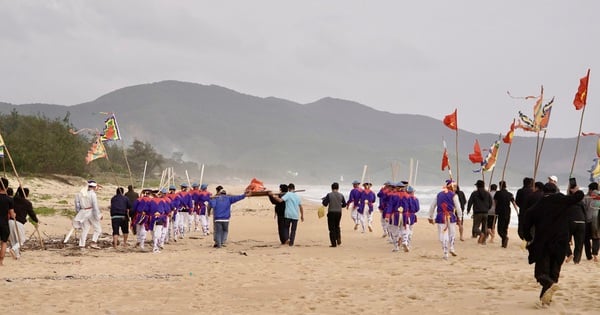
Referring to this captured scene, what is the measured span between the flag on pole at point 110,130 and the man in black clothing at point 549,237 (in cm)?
1472

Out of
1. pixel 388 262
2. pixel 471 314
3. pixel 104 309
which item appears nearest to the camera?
pixel 471 314

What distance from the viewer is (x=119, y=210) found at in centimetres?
1773

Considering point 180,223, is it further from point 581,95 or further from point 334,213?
point 581,95

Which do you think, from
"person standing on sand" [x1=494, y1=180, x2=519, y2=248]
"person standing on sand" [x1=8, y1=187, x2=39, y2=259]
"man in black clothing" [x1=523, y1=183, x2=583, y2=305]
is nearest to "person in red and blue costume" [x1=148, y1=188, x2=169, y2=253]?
"person standing on sand" [x1=8, y1=187, x2=39, y2=259]

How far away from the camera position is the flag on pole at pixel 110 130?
20.8m

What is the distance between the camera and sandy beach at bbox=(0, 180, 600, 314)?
9.53 m

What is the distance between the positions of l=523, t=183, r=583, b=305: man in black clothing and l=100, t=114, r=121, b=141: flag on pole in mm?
14724

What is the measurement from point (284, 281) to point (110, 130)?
1134cm

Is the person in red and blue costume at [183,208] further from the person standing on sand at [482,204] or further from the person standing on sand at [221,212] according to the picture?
the person standing on sand at [482,204]

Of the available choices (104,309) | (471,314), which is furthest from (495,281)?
(104,309)

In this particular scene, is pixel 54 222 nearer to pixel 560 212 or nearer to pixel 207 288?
pixel 207 288

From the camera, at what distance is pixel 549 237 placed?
921cm

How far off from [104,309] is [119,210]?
8.56 metres

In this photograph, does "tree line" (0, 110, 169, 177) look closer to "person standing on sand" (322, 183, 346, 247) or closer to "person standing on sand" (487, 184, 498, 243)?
"person standing on sand" (322, 183, 346, 247)
